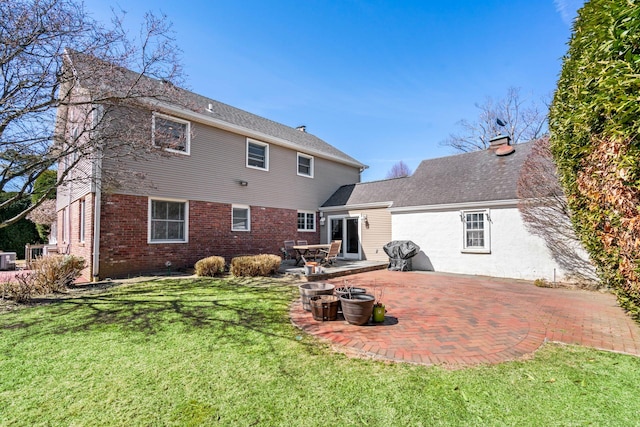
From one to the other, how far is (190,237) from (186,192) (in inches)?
65.8

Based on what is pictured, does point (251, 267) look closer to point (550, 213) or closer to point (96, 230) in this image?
point (96, 230)

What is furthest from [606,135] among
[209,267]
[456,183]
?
[209,267]

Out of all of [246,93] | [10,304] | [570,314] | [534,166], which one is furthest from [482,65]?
[10,304]

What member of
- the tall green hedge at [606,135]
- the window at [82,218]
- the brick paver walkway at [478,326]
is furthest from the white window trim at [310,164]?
the tall green hedge at [606,135]

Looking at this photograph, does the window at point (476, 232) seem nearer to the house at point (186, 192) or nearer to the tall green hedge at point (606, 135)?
the tall green hedge at point (606, 135)

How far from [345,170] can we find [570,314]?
45.1 feet

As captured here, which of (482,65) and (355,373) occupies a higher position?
(482,65)

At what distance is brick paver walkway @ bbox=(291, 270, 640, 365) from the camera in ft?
12.8

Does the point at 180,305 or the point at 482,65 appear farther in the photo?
the point at 482,65

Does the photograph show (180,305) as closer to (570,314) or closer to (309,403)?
(309,403)

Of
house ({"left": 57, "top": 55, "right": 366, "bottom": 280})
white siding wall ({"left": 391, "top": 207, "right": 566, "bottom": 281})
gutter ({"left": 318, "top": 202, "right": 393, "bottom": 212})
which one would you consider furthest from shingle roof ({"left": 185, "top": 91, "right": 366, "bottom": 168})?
white siding wall ({"left": 391, "top": 207, "right": 566, "bottom": 281})

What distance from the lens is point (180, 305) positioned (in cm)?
610

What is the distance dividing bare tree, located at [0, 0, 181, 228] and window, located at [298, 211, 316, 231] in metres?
8.65

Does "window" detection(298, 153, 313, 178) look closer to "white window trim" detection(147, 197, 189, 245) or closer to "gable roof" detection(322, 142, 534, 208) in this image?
"gable roof" detection(322, 142, 534, 208)
